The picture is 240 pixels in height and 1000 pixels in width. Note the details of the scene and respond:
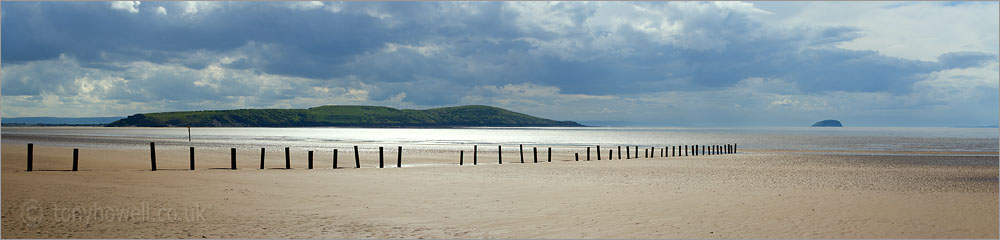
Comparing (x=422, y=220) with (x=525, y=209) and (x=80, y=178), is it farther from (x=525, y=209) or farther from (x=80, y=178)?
(x=80, y=178)

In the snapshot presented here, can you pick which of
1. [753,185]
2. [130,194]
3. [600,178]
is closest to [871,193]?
[753,185]

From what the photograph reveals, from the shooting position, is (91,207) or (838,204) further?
(838,204)

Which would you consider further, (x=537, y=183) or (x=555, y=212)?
(x=537, y=183)

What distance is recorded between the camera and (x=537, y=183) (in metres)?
22.0

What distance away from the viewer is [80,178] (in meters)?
20.8

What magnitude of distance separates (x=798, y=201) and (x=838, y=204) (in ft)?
3.02

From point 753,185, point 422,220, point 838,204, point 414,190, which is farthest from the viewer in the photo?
point 753,185

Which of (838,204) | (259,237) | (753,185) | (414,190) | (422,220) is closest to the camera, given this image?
(259,237)

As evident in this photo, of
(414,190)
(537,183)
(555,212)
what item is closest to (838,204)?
(555,212)

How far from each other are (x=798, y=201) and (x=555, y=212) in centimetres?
689

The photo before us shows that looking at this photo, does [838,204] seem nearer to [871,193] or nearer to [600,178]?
[871,193]

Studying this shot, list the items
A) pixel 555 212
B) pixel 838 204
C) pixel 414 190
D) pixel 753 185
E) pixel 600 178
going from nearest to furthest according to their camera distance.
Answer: pixel 555 212 → pixel 838 204 → pixel 414 190 → pixel 753 185 → pixel 600 178

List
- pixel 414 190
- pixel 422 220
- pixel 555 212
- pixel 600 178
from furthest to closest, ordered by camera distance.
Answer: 1. pixel 600 178
2. pixel 414 190
3. pixel 555 212
4. pixel 422 220

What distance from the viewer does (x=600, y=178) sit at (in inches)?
985
